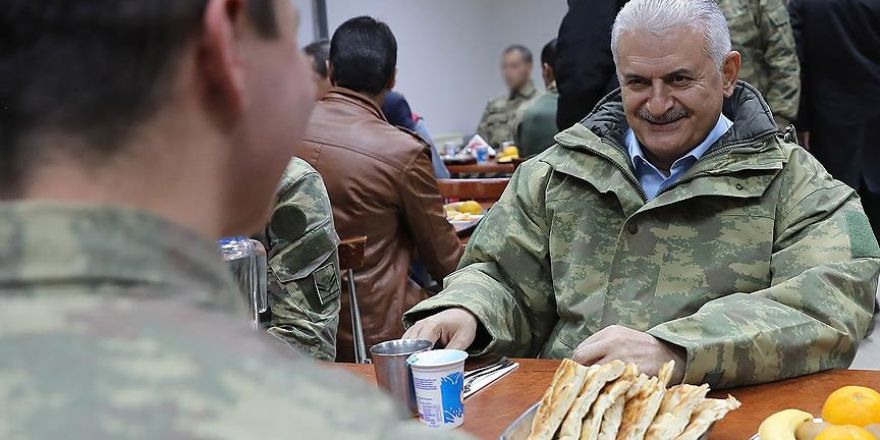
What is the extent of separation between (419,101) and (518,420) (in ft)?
29.0

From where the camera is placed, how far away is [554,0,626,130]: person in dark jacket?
12.7ft

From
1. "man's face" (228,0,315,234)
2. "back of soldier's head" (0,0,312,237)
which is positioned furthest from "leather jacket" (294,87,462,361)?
"back of soldier's head" (0,0,312,237)

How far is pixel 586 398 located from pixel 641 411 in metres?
0.07

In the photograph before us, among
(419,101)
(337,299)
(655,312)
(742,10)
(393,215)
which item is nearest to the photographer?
(655,312)

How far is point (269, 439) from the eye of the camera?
41 cm

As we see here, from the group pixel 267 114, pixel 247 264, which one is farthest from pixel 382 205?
pixel 267 114

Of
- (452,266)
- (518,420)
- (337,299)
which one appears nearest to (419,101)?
(452,266)

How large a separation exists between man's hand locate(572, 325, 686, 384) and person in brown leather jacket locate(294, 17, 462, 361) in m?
1.39

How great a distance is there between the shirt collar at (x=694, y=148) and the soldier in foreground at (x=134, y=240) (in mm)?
1652

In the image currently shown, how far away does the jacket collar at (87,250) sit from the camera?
44 cm

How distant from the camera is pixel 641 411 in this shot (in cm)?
129

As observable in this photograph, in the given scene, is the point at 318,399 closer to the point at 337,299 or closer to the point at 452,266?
the point at 337,299

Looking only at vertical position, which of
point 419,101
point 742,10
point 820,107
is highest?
point 742,10

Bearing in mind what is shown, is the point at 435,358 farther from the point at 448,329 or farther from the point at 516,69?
the point at 516,69
